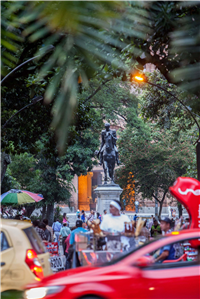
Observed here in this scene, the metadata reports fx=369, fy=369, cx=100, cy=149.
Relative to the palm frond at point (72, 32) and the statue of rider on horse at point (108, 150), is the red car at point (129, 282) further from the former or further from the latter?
the statue of rider on horse at point (108, 150)

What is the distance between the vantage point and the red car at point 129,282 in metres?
4.00

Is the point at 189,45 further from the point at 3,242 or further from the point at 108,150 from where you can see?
the point at 108,150

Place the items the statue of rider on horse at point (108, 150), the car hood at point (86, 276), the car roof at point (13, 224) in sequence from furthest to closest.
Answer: the statue of rider on horse at point (108, 150), the car roof at point (13, 224), the car hood at point (86, 276)

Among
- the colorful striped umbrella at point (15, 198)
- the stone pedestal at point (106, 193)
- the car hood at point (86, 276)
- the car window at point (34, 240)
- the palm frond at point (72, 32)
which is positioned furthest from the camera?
the stone pedestal at point (106, 193)

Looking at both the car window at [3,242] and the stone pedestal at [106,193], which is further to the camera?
the stone pedestal at [106,193]

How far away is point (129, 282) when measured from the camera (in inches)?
159

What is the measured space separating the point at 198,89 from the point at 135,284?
3.36 metres

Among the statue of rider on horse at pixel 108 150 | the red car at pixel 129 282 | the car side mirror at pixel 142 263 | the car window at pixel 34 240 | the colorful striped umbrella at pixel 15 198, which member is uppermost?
the statue of rider on horse at pixel 108 150

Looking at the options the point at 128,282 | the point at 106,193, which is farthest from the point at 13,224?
the point at 106,193

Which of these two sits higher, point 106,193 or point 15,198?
point 106,193

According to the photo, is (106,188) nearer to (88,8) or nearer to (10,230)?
(10,230)

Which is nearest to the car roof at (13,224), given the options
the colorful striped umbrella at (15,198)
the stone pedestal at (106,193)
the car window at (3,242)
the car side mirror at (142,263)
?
the car window at (3,242)

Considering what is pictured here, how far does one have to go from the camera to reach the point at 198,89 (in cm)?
112

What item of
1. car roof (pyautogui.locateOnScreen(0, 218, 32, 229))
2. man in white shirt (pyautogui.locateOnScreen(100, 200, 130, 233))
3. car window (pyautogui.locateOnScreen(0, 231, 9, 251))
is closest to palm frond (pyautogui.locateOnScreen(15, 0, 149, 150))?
car window (pyautogui.locateOnScreen(0, 231, 9, 251))
